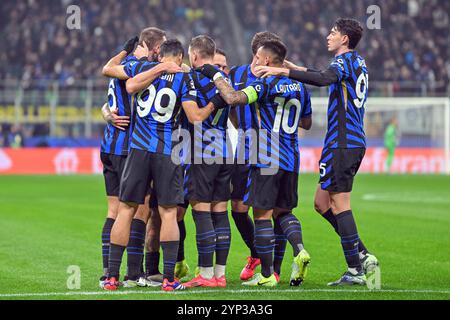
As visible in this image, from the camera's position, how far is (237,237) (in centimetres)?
1268

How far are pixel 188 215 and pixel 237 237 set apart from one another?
3470 mm

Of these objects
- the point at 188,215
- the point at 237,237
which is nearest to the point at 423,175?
the point at 188,215

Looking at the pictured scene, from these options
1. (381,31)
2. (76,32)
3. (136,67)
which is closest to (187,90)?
(136,67)

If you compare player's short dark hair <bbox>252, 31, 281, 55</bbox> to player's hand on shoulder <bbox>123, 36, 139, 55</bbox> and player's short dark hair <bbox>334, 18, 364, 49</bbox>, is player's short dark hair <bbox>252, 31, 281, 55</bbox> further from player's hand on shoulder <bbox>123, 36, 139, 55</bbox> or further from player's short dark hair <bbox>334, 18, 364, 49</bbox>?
player's hand on shoulder <bbox>123, 36, 139, 55</bbox>

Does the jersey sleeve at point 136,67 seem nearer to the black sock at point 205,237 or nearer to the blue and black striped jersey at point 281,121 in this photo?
the blue and black striped jersey at point 281,121

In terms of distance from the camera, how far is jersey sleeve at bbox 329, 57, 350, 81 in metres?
8.00

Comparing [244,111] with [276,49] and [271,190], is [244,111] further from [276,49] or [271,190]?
[271,190]

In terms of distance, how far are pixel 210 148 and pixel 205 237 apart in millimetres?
815

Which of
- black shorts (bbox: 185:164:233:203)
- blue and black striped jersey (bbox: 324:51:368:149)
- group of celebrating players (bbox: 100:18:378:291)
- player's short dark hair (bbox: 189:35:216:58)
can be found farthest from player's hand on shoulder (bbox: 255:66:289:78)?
black shorts (bbox: 185:164:233:203)

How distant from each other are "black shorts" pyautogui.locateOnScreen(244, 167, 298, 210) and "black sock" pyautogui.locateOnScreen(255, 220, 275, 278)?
18 centimetres

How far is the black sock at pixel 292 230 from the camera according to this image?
8086mm

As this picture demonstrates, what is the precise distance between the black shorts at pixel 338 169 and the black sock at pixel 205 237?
1.12 m

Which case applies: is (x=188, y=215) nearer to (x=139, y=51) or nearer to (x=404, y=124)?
(x=139, y=51)

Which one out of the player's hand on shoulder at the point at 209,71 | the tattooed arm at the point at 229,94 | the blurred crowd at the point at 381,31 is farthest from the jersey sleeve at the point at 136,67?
the blurred crowd at the point at 381,31
